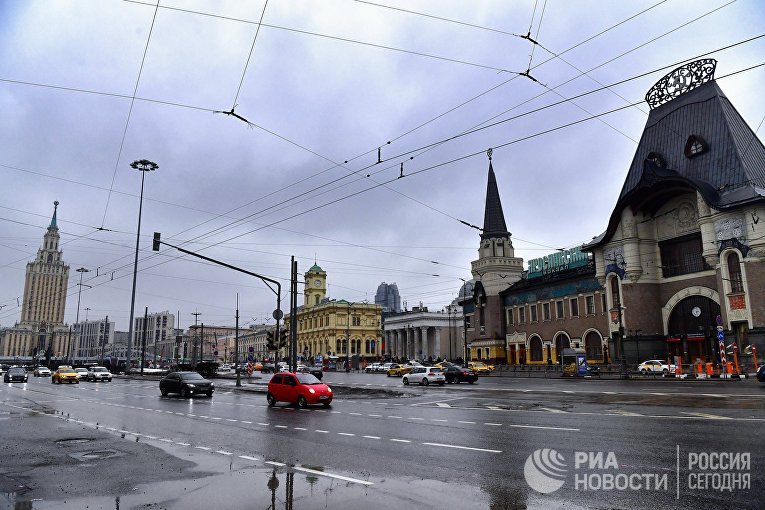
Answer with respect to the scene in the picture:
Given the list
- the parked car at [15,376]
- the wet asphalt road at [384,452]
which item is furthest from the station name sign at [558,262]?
the parked car at [15,376]

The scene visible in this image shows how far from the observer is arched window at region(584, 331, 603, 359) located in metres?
57.5

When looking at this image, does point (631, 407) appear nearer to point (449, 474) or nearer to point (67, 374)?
point (449, 474)

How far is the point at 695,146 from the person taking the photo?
48688 mm

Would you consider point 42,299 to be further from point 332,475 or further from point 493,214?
point 332,475

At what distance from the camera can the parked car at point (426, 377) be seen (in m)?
38.5

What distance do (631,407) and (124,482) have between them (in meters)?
16.1

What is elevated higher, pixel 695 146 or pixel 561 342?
pixel 695 146

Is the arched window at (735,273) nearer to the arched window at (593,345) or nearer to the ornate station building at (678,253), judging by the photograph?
the ornate station building at (678,253)

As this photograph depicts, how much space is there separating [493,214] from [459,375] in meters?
41.2

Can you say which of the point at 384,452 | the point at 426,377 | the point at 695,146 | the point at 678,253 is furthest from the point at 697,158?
the point at 384,452

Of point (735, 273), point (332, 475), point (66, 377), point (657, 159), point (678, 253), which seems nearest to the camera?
point (332, 475)

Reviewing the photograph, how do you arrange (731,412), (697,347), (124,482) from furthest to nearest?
1. (697,347)
2. (731,412)
3. (124,482)

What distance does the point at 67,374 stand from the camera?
44.1 meters

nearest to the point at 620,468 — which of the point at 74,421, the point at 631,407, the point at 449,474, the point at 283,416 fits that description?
the point at 449,474
